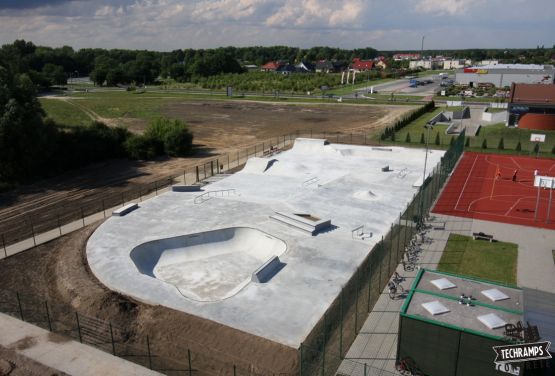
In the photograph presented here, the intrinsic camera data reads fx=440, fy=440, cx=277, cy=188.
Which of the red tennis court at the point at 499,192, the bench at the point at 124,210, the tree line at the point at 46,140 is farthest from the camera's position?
the tree line at the point at 46,140

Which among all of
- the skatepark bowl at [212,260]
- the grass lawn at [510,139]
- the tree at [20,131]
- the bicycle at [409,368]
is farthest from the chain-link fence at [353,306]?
the tree at [20,131]

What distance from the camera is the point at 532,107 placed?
66.9 meters

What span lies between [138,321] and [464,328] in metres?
14.5

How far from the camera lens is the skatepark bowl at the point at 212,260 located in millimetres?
25047

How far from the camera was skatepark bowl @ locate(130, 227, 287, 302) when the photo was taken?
986 inches

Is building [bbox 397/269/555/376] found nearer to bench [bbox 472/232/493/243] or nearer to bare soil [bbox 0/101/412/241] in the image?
bench [bbox 472/232/493/243]

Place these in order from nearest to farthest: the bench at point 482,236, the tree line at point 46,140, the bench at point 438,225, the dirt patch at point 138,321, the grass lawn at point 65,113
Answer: the dirt patch at point 138,321
the bench at point 482,236
the bench at point 438,225
the tree line at point 46,140
the grass lawn at point 65,113

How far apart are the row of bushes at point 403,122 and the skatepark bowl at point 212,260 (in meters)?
40.5

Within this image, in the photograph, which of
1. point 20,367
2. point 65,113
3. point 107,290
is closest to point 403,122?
point 107,290

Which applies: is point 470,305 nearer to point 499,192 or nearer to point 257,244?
point 257,244

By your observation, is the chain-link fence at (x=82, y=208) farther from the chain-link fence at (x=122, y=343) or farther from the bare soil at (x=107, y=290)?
the chain-link fence at (x=122, y=343)

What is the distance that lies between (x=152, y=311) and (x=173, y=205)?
15.7m

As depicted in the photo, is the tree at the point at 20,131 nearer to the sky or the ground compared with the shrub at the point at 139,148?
nearer to the sky

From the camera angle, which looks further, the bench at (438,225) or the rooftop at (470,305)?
the bench at (438,225)
